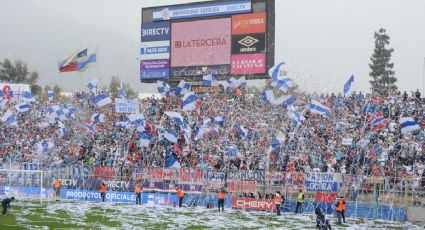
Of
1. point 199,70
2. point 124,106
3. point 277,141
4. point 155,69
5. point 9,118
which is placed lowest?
point 277,141

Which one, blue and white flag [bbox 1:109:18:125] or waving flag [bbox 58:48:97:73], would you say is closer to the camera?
blue and white flag [bbox 1:109:18:125]

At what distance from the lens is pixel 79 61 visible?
61156 millimetres

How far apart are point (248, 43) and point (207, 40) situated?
3758mm

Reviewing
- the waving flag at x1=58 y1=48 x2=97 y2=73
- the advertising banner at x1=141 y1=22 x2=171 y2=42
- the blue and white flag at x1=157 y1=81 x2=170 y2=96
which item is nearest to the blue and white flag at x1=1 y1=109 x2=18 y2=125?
the waving flag at x1=58 y1=48 x2=97 y2=73

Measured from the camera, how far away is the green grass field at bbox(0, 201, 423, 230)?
30.3 meters

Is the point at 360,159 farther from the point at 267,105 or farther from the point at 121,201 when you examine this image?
the point at 121,201

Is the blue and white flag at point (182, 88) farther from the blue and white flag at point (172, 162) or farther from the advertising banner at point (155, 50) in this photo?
the blue and white flag at point (172, 162)

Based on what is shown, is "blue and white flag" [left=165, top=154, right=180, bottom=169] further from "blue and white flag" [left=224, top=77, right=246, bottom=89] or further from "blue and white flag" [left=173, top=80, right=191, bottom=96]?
"blue and white flag" [left=224, top=77, right=246, bottom=89]

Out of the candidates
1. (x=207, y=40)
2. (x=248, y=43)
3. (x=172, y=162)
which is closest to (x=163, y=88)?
(x=207, y=40)

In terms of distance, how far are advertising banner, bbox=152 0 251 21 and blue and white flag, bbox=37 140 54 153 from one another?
43.4 feet

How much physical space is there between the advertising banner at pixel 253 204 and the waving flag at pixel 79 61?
85.6 feet

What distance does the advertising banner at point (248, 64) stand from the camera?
48.8m

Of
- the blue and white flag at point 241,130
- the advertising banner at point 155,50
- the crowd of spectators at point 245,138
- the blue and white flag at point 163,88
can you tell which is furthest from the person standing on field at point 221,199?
the advertising banner at point 155,50

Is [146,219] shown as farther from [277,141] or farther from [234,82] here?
[234,82]
